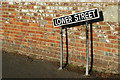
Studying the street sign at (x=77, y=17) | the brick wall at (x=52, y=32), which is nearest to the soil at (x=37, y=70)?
the brick wall at (x=52, y=32)

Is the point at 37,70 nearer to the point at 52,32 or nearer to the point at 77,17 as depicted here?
the point at 52,32

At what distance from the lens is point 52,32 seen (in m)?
5.15

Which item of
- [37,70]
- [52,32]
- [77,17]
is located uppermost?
[77,17]

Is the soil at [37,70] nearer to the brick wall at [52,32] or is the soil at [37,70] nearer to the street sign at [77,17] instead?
the brick wall at [52,32]

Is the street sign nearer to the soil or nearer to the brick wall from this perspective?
the brick wall

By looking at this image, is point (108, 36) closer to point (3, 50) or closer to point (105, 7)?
point (105, 7)

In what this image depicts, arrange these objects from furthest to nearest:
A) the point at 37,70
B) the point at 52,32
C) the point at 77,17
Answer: the point at 52,32 → the point at 37,70 → the point at 77,17

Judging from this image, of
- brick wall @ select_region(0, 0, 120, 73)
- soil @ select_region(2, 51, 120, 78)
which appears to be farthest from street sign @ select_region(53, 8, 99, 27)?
soil @ select_region(2, 51, 120, 78)

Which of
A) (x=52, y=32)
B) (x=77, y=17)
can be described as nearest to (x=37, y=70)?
(x=52, y=32)

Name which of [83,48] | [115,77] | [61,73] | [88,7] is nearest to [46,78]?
[61,73]

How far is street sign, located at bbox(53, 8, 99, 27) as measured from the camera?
4.17 m

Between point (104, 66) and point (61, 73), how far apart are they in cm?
92

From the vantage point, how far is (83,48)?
472cm

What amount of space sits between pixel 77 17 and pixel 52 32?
965mm
